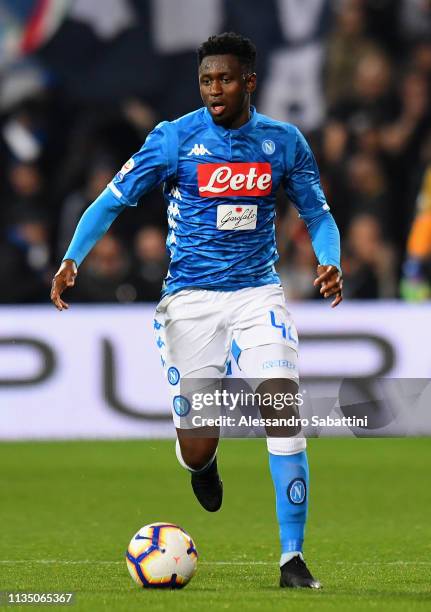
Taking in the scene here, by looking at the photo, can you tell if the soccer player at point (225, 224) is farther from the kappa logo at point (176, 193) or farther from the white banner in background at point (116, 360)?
the white banner in background at point (116, 360)

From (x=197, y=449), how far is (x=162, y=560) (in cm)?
96

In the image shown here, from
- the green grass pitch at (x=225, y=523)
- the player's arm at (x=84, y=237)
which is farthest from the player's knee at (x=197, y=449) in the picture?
the player's arm at (x=84, y=237)

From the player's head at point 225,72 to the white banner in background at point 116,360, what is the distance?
579cm

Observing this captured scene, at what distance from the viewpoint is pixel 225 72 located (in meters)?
5.57

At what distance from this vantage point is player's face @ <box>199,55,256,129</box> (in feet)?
18.3

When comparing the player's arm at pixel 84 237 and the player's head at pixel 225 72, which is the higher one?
the player's head at pixel 225 72

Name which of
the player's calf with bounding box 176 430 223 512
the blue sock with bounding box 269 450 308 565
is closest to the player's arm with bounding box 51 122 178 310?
the player's calf with bounding box 176 430 223 512

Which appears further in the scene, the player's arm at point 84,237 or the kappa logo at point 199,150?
the kappa logo at point 199,150

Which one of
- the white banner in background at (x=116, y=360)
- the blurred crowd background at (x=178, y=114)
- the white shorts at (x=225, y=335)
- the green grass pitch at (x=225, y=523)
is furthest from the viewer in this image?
the blurred crowd background at (x=178, y=114)

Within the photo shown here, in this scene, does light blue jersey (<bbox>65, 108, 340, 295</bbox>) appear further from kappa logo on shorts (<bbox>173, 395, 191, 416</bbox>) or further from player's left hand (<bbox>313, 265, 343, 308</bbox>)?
kappa logo on shorts (<bbox>173, 395, 191, 416</bbox>)

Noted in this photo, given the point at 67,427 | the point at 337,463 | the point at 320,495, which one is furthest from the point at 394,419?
the point at 67,427

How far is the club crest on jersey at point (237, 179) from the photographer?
5699mm

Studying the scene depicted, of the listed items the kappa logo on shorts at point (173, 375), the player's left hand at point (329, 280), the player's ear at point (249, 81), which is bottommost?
the kappa logo on shorts at point (173, 375)

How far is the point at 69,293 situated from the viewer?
12.7 metres
